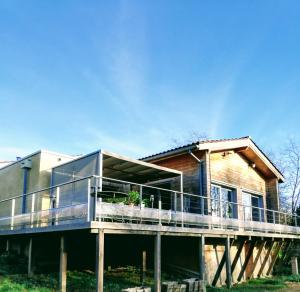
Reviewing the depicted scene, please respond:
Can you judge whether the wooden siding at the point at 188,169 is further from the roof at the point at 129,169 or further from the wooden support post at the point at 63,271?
the wooden support post at the point at 63,271

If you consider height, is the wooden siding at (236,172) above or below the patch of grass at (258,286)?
above

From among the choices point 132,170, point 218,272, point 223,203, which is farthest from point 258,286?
point 132,170

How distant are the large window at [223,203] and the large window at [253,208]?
48.0 inches

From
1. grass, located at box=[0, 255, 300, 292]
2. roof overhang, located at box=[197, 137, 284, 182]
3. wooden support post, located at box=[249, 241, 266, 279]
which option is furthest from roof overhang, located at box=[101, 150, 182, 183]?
wooden support post, located at box=[249, 241, 266, 279]

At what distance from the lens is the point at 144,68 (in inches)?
750

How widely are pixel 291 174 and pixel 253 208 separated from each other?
17780 mm

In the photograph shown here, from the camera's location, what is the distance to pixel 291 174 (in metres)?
36.1

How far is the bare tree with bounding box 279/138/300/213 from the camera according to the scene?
35438 mm

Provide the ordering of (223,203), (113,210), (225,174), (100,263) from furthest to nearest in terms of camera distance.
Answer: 1. (225,174)
2. (223,203)
3. (113,210)
4. (100,263)

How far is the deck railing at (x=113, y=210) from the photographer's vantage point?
10.7 meters

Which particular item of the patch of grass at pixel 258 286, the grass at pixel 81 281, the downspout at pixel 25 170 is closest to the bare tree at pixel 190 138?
the grass at pixel 81 281

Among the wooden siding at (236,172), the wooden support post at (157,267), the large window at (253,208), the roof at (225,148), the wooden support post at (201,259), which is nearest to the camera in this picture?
the wooden support post at (157,267)

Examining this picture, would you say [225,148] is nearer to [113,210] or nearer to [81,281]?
[113,210]

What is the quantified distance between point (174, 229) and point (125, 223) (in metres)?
2.06
